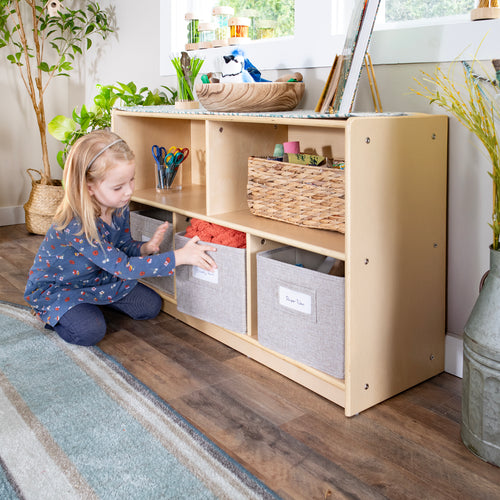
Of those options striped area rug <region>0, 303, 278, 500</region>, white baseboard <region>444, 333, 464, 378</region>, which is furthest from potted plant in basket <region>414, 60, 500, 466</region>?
striped area rug <region>0, 303, 278, 500</region>

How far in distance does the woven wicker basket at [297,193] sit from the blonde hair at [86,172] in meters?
0.42

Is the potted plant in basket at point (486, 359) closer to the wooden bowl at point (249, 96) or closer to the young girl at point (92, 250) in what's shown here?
the wooden bowl at point (249, 96)

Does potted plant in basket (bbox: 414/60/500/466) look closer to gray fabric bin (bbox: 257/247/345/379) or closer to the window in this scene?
gray fabric bin (bbox: 257/247/345/379)

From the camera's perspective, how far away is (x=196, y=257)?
5.87 ft

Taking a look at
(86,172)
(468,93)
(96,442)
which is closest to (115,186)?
(86,172)

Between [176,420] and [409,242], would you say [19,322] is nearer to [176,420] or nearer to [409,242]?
[176,420]

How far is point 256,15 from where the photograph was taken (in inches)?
90.6

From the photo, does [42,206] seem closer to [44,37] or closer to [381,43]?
[44,37]

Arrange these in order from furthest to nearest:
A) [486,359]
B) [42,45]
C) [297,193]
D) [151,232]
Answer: [42,45] < [151,232] < [297,193] < [486,359]

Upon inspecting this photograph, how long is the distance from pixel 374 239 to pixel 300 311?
0.90 feet

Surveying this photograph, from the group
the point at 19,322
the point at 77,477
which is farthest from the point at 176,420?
the point at 19,322

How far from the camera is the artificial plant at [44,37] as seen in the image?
124 inches

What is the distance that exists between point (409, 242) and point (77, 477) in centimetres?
92

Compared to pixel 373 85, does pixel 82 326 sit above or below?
below
